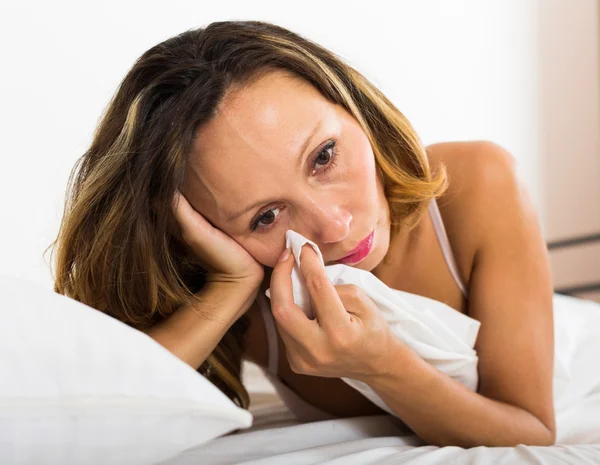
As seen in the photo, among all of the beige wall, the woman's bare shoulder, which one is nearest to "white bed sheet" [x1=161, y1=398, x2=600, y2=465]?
the woman's bare shoulder

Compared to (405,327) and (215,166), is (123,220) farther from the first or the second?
(405,327)

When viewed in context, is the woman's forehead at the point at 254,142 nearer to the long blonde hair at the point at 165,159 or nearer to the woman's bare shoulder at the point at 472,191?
the long blonde hair at the point at 165,159

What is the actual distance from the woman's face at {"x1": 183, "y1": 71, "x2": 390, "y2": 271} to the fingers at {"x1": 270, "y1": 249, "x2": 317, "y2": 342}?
0.12 m

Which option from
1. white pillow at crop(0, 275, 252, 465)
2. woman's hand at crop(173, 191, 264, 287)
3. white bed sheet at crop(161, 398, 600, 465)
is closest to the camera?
white pillow at crop(0, 275, 252, 465)

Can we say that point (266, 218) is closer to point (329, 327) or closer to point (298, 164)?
point (298, 164)

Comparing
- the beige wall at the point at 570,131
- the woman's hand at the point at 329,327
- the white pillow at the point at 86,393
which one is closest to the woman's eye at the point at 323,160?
the woman's hand at the point at 329,327

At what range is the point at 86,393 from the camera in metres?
0.64

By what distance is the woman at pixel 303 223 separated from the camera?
1133 mm

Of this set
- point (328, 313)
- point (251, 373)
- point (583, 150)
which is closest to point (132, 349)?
point (328, 313)

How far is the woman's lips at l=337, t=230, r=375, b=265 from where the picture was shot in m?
1.25

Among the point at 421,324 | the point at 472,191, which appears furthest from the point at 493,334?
the point at 472,191

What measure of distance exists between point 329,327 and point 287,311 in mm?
70

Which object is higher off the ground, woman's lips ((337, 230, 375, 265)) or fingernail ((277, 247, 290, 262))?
fingernail ((277, 247, 290, 262))

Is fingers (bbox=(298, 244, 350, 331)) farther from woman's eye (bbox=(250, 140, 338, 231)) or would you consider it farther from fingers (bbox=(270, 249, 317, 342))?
woman's eye (bbox=(250, 140, 338, 231))
